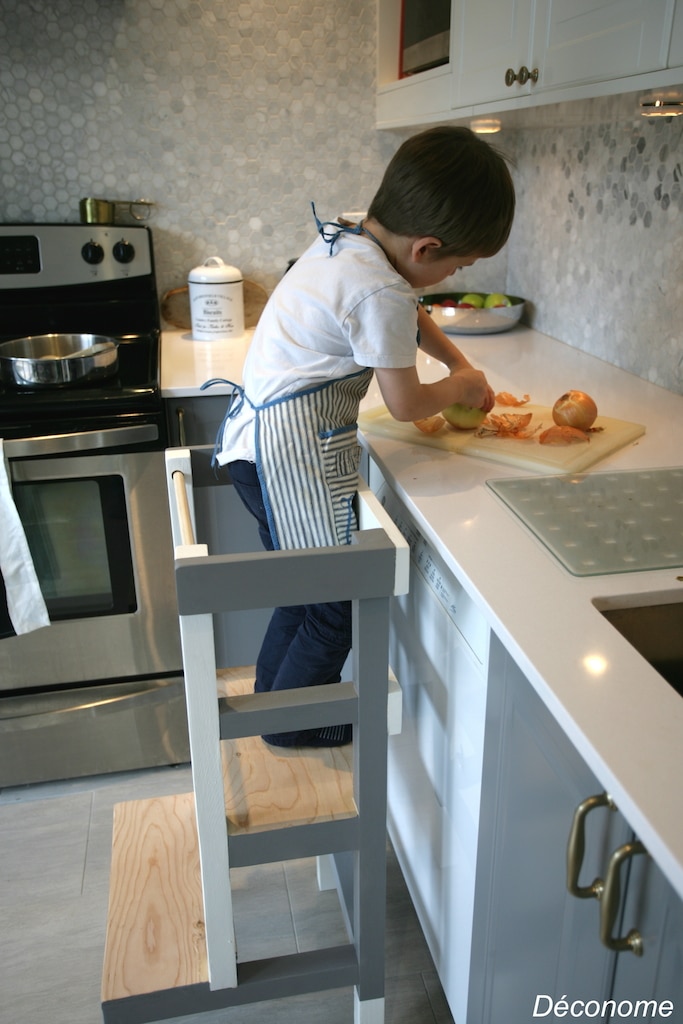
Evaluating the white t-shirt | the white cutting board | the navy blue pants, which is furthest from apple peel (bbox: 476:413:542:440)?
the navy blue pants

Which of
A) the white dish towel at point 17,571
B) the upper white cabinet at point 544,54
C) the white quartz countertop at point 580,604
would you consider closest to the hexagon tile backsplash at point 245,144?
the upper white cabinet at point 544,54

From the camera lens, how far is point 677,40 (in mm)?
973

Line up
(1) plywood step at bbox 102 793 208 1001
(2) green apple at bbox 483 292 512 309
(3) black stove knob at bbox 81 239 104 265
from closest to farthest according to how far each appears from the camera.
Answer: (1) plywood step at bbox 102 793 208 1001 → (3) black stove knob at bbox 81 239 104 265 → (2) green apple at bbox 483 292 512 309

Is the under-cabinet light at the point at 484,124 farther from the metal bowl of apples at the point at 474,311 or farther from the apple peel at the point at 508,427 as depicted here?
the apple peel at the point at 508,427

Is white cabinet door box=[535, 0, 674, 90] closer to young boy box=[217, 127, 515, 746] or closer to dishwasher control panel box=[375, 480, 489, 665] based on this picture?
young boy box=[217, 127, 515, 746]

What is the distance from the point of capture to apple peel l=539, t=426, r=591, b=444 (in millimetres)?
1312

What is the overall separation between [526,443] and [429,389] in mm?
184

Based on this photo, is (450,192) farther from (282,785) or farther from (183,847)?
(183,847)

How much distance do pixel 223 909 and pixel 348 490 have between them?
59cm

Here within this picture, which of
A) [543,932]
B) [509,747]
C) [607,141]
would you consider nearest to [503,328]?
[607,141]

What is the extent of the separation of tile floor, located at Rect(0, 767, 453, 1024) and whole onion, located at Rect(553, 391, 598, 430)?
945mm

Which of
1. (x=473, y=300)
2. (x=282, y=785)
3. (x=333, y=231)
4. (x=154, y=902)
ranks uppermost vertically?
(x=333, y=231)

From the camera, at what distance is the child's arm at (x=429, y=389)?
4.02 ft

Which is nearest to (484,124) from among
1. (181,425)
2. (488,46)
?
(488,46)
